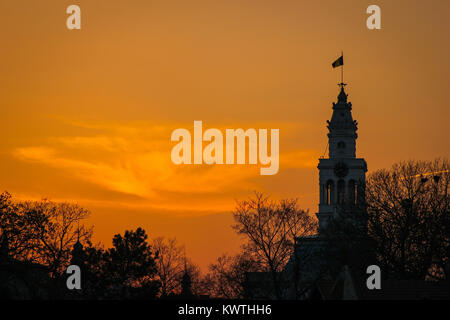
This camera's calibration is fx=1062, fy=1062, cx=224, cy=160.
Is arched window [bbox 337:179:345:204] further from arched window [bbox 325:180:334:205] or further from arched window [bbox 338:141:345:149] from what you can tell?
arched window [bbox 338:141:345:149]

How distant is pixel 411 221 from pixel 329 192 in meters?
83.2

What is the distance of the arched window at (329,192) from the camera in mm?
170238

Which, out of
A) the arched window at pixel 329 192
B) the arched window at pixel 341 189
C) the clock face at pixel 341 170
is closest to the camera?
the clock face at pixel 341 170

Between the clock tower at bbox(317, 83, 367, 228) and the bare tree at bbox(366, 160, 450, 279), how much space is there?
245 feet

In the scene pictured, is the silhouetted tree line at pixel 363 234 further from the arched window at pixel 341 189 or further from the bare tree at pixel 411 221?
the arched window at pixel 341 189

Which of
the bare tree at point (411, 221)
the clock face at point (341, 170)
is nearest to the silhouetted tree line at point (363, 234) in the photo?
the bare tree at point (411, 221)

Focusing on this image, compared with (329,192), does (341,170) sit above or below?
above

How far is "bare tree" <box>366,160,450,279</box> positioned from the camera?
281ft

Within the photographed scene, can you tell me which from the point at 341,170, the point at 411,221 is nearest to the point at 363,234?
the point at 411,221

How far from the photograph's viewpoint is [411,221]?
3442 inches

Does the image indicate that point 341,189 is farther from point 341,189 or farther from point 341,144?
point 341,144

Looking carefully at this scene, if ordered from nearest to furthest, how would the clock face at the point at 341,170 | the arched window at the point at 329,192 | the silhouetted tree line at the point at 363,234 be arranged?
the silhouetted tree line at the point at 363,234, the clock face at the point at 341,170, the arched window at the point at 329,192
